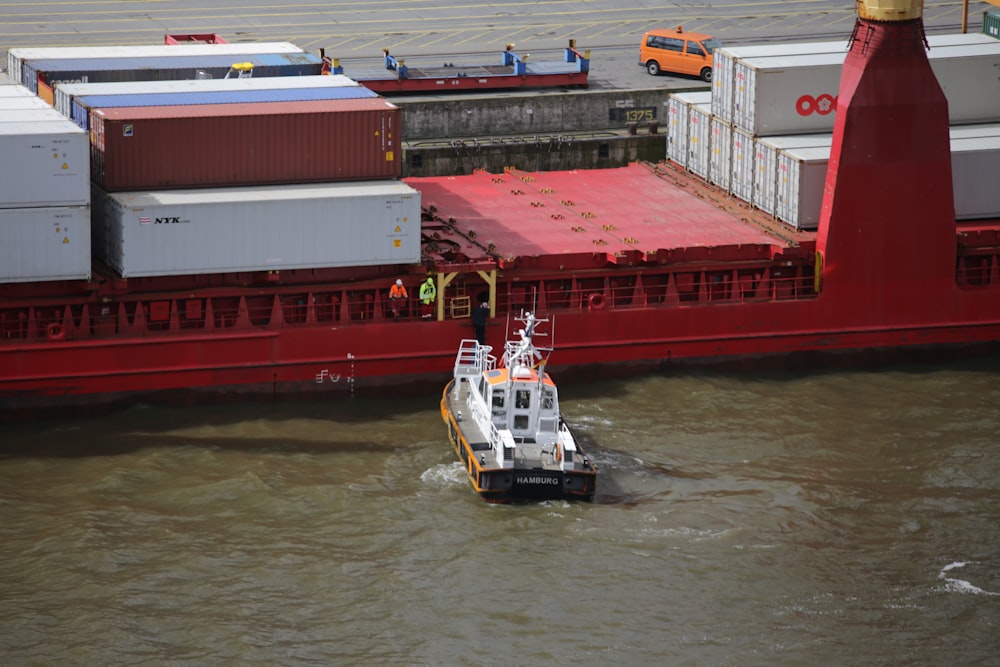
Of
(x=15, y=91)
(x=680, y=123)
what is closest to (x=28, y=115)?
(x=15, y=91)

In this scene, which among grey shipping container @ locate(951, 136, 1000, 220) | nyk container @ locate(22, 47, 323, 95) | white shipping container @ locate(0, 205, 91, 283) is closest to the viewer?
white shipping container @ locate(0, 205, 91, 283)

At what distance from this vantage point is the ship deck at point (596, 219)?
4353 centimetres

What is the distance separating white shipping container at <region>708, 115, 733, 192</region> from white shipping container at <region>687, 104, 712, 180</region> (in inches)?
7.6

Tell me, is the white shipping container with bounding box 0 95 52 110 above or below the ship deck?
above

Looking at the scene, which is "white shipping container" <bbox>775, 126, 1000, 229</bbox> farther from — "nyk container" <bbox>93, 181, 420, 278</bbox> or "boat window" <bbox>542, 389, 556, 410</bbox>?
"boat window" <bbox>542, 389, 556, 410</bbox>

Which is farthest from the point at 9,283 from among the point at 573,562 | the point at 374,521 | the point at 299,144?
the point at 573,562

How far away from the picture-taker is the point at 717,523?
1368 inches

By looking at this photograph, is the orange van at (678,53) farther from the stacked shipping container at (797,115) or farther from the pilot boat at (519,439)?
the pilot boat at (519,439)

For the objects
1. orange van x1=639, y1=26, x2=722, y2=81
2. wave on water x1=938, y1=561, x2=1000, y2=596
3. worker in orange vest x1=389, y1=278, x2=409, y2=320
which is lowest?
wave on water x1=938, y1=561, x2=1000, y2=596

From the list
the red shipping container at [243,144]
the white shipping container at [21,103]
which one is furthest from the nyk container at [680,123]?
the white shipping container at [21,103]

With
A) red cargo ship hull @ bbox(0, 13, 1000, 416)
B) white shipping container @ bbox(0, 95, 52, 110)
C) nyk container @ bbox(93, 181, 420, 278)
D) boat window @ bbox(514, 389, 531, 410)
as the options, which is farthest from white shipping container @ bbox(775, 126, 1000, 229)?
white shipping container @ bbox(0, 95, 52, 110)

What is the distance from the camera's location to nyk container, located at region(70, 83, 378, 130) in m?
41.3

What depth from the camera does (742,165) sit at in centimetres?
4741

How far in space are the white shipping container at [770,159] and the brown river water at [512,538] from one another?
6572mm
